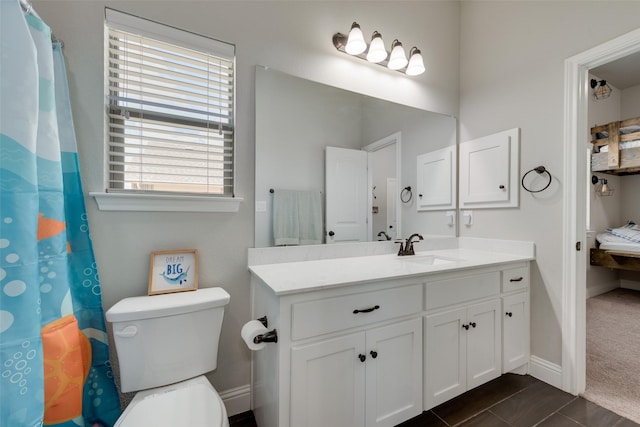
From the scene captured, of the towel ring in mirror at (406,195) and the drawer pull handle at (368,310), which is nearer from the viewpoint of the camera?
the drawer pull handle at (368,310)

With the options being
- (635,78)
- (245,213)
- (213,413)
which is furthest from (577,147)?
(635,78)

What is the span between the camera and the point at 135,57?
129 centimetres

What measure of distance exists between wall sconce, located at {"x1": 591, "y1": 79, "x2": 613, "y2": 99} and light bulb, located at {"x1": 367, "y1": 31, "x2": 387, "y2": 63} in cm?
289

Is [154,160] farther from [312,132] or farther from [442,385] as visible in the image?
[442,385]

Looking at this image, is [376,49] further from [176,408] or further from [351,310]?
[176,408]

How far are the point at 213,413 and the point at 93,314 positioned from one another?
688mm

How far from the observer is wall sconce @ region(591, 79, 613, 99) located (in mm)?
2955

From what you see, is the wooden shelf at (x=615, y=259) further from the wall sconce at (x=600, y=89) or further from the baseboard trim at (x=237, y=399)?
the baseboard trim at (x=237, y=399)

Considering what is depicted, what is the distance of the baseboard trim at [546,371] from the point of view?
1.72 metres

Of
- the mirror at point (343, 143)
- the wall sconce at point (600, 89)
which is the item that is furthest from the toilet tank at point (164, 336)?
the wall sconce at point (600, 89)

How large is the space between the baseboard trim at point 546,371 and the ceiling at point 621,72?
3.36m

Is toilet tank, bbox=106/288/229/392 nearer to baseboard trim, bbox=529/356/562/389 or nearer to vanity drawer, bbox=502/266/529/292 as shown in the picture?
vanity drawer, bbox=502/266/529/292

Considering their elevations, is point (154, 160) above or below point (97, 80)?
below

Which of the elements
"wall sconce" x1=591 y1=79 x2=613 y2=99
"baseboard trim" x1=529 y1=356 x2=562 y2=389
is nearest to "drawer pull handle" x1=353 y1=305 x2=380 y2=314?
"baseboard trim" x1=529 y1=356 x2=562 y2=389
